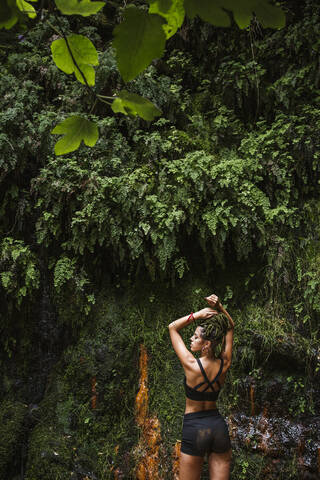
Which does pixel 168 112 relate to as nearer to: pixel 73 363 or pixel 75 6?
pixel 73 363

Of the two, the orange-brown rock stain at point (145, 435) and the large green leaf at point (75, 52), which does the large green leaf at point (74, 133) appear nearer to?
the large green leaf at point (75, 52)

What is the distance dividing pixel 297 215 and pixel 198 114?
2.34 m

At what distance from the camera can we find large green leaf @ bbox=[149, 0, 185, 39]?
66 centimetres

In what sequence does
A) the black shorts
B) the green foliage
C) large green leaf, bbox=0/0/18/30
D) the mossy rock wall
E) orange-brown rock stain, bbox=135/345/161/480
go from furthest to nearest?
the green foliage
orange-brown rock stain, bbox=135/345/161/480
the mossy rock wall
the black shorts
large green leaf, bbox=0/0/18/30

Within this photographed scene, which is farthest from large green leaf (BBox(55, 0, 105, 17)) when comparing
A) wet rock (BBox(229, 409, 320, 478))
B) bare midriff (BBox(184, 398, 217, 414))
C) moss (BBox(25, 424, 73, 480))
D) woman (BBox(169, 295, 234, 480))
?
moss (BBox(25, 424, 73, 480))

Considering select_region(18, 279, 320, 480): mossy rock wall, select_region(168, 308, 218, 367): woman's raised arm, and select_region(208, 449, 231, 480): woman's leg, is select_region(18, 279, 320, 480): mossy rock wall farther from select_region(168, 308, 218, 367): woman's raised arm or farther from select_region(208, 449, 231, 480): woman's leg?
select_region(168, 308, 218, 367): woman's raised arm

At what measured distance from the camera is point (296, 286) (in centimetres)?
429

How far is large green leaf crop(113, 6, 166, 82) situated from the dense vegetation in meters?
3.66

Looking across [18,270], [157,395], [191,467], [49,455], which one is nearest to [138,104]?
[191,467]

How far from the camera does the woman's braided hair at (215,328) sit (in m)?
3.19

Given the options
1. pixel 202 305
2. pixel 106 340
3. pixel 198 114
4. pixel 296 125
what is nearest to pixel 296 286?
pixel 202 305

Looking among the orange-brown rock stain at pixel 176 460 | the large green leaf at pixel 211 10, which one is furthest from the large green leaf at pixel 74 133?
the orange-brown rock stain at pixel 176 460

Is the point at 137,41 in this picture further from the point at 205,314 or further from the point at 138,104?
the point at 205,314

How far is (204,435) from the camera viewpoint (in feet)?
9.90
